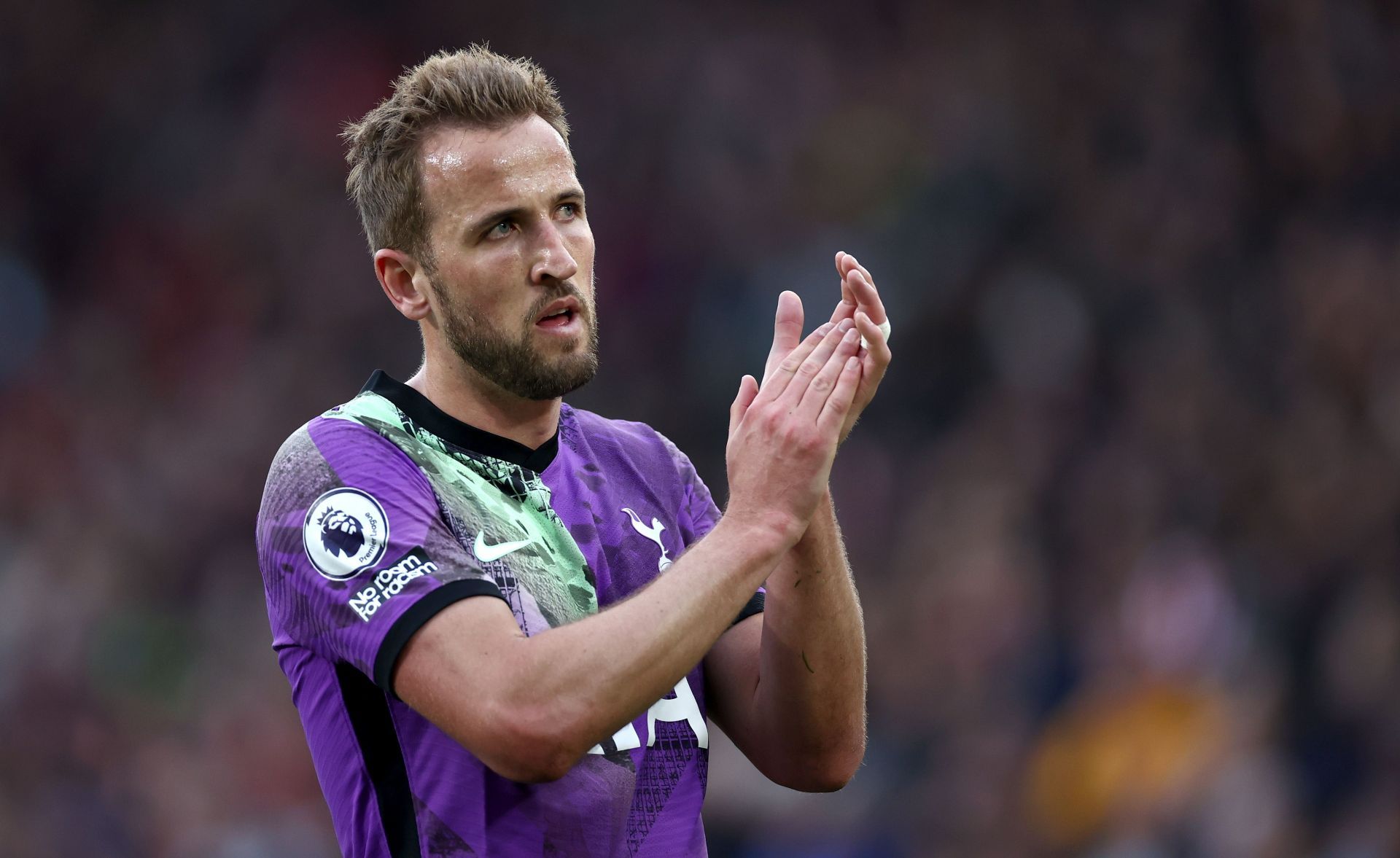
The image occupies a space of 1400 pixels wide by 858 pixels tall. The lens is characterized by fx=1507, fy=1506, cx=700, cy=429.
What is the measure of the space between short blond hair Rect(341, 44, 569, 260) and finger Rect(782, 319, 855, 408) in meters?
0.78

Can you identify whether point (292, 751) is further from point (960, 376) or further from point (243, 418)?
point (960, 376)

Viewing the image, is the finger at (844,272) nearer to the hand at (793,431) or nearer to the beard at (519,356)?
the hand at (793,431)

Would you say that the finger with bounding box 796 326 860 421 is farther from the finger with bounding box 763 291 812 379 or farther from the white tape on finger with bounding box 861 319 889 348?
the finger with bounding box 763 291 812 379

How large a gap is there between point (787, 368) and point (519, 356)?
20.9 inches

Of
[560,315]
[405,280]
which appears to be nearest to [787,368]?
[560,315]

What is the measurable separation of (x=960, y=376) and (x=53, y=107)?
636 centimetres

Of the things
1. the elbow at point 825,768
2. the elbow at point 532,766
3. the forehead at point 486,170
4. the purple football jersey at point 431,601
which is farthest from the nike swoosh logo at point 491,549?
the elbow at point 825,768

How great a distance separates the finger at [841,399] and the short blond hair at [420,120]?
2.80ft

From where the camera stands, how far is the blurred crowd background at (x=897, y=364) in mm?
7004

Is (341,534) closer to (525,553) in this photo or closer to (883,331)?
(525,553)

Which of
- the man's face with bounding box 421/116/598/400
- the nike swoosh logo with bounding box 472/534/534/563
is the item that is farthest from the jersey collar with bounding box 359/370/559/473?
the nike swoosh logo with bounding box 472/534/534/563

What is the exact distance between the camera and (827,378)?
8.52 ft

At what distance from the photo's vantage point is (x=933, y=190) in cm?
919

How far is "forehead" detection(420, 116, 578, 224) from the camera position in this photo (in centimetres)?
285
